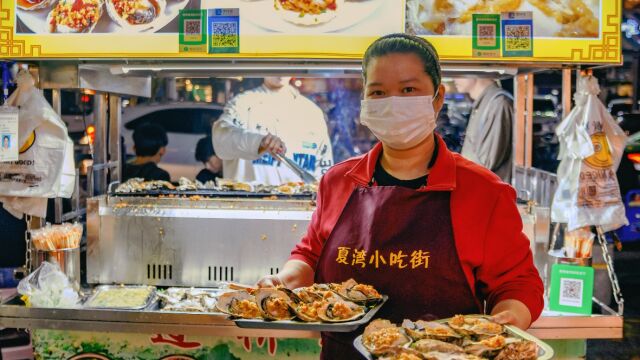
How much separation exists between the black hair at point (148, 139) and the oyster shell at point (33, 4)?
1.27m

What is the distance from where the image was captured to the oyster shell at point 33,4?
3.14 m

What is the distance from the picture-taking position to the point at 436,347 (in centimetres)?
178

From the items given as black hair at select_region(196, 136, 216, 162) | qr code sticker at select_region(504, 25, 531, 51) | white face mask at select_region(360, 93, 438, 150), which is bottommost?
black hair at select_region(196, 136, 216, 162)

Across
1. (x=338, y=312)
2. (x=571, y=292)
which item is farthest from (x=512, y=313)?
(x=571, y=292)

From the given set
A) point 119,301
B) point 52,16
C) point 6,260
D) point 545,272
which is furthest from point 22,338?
point 545,272

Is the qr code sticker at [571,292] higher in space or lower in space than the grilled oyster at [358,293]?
lower

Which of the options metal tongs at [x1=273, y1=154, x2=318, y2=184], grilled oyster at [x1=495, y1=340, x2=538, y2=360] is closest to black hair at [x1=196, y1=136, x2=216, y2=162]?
metal tongs at [x1=273, y1=154, x2=318, y2=184]

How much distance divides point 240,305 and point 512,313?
31.7 inches

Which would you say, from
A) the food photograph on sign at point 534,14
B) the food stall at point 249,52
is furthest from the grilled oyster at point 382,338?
the food photograph on sign at point 534,14

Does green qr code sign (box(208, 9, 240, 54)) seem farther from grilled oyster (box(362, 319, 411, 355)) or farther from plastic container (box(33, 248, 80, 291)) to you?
grilled oyster (box(362, 319, 411, 355))

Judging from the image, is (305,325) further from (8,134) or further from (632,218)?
(632,218)

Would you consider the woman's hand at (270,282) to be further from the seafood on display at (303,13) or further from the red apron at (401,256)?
the seafood on display at (303,13)

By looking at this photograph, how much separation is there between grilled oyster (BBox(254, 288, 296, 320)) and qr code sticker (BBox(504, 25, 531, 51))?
1.67m

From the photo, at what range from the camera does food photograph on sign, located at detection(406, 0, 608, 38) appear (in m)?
3.02
